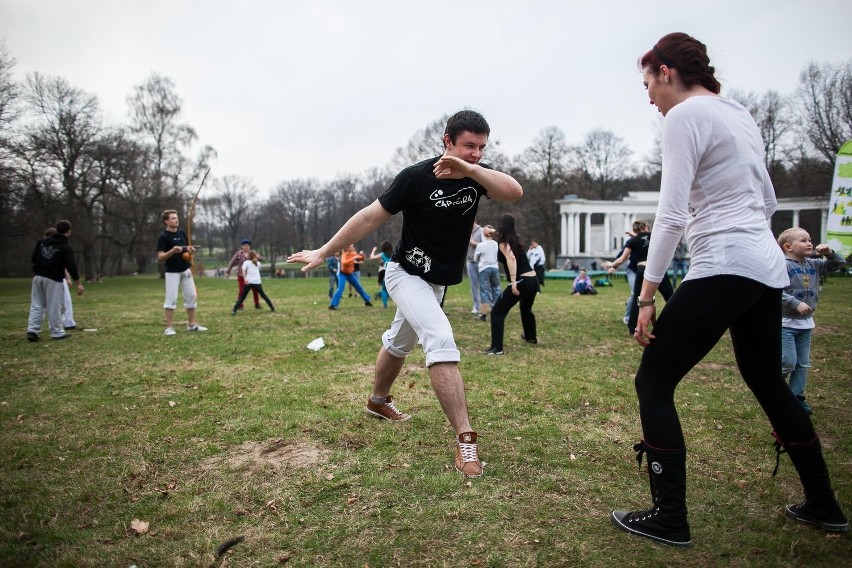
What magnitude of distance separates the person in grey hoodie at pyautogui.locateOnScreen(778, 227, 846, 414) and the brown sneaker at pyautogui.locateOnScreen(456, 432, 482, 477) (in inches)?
121

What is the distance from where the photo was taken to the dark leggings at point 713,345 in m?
2.27

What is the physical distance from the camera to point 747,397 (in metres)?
5.12

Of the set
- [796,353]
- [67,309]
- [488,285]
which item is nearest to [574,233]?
[488,285]

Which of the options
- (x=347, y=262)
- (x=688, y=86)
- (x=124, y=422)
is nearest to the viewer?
(x=688, y=86)

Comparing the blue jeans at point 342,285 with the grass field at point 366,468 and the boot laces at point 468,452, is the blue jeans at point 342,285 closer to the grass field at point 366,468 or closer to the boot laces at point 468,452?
the grass field at point 366,468

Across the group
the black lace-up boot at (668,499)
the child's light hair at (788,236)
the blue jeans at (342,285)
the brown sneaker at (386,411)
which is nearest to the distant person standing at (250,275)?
the blue jeans at (342,285)

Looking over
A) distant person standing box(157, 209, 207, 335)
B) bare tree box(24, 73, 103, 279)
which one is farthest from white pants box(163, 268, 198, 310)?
bare tree box(24, 73, 103, 279)

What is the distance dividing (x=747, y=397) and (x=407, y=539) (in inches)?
161

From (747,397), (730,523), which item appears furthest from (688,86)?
(747,397)

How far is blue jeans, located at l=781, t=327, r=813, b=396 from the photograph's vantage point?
460 centimetres

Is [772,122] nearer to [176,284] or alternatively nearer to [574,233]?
[574,233]

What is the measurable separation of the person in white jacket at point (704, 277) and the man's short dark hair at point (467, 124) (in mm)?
1067

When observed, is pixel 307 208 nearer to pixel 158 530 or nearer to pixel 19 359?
pixel 19 359

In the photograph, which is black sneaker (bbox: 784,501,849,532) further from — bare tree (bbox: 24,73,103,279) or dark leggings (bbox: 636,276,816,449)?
bare tree (bbox: 24,73,103,279)
